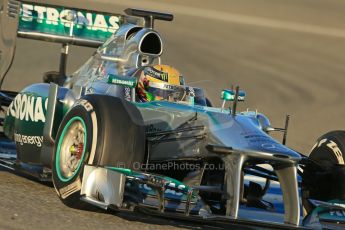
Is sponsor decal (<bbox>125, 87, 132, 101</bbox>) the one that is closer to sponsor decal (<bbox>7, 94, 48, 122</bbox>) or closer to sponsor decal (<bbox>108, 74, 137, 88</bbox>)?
sponsor decal (<bbox>108, 74, 137, 88</bbox>)

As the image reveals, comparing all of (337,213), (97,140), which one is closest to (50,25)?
(97,140)

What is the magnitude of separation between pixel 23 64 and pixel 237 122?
32.4 ft

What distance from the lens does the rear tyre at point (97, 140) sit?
21.5ft

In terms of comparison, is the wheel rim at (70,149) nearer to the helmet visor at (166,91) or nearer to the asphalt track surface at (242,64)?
the asphalt track surface at (242,64)

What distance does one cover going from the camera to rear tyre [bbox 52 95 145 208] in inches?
258

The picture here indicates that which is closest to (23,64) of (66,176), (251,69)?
(251,69)

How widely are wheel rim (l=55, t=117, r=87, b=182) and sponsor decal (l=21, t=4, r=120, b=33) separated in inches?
114

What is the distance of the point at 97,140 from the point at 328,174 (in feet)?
6.80

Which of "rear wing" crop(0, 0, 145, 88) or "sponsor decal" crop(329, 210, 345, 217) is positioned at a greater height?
"rear wing" crop(0, 0, 145, 88)

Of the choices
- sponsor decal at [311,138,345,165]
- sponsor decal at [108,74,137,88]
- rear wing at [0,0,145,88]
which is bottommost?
sponsor decal at [311,138,345,165]

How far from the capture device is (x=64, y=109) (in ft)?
26.0

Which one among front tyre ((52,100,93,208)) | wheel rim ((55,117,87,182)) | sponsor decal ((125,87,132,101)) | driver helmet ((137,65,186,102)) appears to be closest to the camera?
front tyre ((52,100,93,208))

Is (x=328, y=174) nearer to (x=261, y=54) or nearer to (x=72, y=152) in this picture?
(x=72, y=152)

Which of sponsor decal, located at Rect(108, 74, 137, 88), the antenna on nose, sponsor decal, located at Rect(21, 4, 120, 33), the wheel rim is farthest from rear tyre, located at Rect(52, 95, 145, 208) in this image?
sponsor decal, located at Rect(21, 4, 120, 33)
